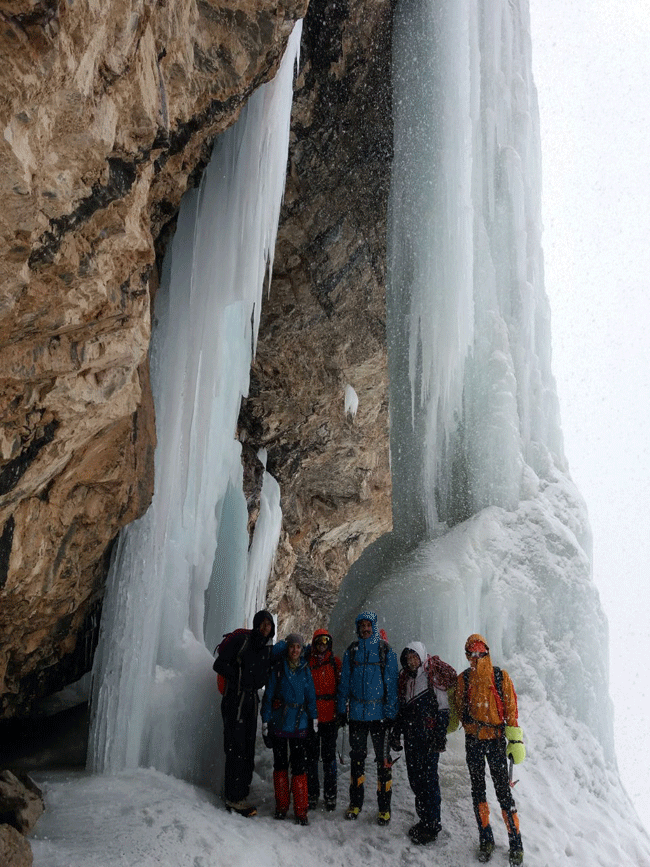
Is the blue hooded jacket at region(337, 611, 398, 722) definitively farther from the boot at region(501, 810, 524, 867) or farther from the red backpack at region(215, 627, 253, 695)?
the boot at region(501, 810, 524, 867)

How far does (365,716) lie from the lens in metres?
4.95

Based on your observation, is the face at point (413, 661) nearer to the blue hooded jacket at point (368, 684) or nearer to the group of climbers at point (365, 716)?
the group of climbers at point (365, 716)

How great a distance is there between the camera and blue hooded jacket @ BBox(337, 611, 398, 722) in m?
4.95

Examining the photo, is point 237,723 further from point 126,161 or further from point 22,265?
point 126,161

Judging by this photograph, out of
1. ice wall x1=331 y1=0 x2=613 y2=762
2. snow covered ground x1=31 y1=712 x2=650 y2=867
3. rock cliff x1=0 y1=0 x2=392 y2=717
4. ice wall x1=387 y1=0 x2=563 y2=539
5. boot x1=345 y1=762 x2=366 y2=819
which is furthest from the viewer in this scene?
ice wall x1=387 y1=0 x2=563 y2=539

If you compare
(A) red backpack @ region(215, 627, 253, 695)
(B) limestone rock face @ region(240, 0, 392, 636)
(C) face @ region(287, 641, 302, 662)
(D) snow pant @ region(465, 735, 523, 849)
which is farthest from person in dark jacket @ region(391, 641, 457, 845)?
(B) limestone rock face @ region(240, 0, 392, 636)

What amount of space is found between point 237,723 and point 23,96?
4271 millimetres

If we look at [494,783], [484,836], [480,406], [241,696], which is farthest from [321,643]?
[480,406]

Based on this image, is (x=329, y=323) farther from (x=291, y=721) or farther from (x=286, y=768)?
(x=286, y=768)

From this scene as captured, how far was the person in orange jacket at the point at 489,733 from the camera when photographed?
15.2ft

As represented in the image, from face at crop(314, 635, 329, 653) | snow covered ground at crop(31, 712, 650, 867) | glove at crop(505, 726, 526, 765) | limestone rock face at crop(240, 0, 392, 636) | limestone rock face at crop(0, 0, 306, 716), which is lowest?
snow covered ground at crop(31, 712, 650, 867)

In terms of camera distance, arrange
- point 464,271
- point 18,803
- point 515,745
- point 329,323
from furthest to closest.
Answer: point 329,323
point 464,271
point 515,745
point 18,803

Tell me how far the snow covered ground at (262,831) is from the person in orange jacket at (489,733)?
0.18 m

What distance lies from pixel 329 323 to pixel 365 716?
6.79 meters
